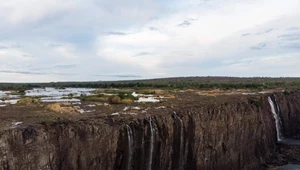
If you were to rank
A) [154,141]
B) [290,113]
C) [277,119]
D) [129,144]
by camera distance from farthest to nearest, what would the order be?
[290,113] → [277,119] → [154,141] → [129,144]

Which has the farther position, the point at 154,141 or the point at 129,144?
the point at 154,141

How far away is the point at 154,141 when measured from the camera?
108 ft

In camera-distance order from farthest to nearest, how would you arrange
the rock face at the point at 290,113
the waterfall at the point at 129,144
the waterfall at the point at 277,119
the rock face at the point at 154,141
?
the rock face at the point at 290,113 → the waterfall at the point at 277,119 → the waterfall at the point at 129,144 → the rock face at the point at 154,141

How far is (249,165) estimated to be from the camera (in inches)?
1845

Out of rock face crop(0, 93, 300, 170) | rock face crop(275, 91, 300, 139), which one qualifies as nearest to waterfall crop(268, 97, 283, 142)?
rock face crop(275, 91, 300, 139)

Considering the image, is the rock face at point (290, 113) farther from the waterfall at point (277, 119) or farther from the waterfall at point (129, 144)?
the waterfall at point (129, 144)

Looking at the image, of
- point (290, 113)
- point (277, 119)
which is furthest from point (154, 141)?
point (290, 113)

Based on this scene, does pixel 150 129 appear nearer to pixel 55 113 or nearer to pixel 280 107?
pixel 55 113

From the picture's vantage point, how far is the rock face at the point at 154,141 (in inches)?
949

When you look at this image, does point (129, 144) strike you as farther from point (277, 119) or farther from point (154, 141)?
point (277, 119)

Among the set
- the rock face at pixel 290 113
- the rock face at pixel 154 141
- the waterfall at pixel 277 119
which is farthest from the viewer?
the rock face at pixel 290 113

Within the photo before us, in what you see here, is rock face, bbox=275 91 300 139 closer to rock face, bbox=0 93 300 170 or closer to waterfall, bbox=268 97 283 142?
waterfall, bbox=268 97 283 142

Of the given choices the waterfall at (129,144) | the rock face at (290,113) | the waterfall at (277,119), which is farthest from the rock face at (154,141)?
the rock face at (290,113)

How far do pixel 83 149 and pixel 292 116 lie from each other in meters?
51.4
